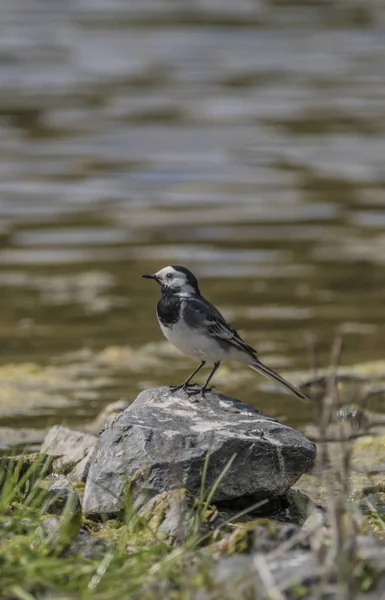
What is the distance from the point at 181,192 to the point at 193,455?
11.9 metres

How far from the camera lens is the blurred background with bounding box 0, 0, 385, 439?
473 inches

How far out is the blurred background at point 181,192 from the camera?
12023mm

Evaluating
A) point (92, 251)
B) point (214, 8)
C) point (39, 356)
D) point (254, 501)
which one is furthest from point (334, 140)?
point (254, 501)

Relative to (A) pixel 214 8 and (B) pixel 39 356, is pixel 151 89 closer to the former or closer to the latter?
(A) pixel 214 8

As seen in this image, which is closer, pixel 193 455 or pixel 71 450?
pixel 193 455

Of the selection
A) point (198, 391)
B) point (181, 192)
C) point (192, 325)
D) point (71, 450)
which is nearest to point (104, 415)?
point (71, 450)

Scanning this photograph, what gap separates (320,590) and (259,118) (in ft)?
59.1

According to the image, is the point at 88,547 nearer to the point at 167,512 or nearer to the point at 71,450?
the point at 167,512

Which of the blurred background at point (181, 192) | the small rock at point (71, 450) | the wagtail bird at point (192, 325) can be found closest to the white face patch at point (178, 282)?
the wagtail bird at point (192, 325)

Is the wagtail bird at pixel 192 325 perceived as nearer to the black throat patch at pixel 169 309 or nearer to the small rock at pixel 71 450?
the black throat patch at pixel 169 309

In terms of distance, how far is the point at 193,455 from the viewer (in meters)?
6.34

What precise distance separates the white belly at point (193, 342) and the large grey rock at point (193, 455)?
562 millimetres

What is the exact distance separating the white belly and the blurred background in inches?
55.3

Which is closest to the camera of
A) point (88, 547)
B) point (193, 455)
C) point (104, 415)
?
point (88, 547)
